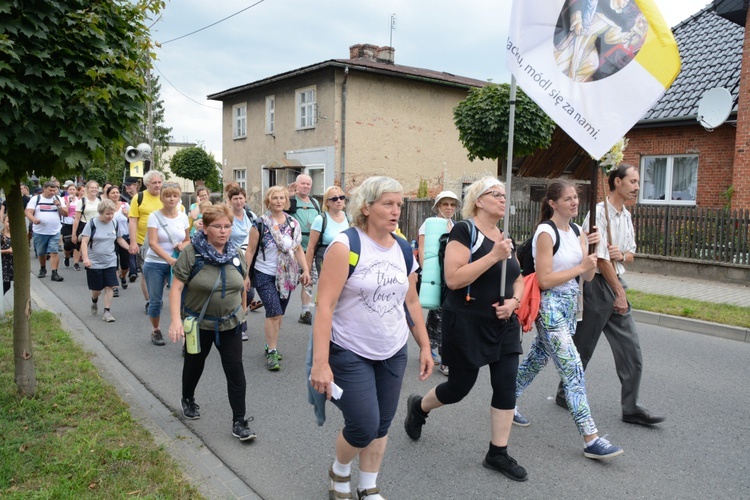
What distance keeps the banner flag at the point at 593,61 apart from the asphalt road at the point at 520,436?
6.69ft

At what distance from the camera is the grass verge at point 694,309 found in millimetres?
8203

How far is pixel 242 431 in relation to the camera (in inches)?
169

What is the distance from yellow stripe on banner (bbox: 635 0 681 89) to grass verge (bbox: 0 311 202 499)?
3.75 metres

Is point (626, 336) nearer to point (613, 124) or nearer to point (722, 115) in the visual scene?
point (613, 124)

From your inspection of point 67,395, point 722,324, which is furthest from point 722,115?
point 67,395

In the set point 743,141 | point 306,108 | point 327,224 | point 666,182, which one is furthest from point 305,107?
point 327,224

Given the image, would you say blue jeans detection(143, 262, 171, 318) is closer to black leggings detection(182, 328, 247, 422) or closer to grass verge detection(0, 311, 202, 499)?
grass verge detection(0, 311, 202, 499)

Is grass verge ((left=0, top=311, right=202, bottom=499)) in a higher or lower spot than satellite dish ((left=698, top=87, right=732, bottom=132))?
lower

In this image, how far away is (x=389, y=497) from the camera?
354 centimetres

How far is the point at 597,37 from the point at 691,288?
28.6ft

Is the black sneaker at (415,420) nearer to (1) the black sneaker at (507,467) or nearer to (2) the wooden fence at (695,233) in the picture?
(1) the black sneaker at (507,467)

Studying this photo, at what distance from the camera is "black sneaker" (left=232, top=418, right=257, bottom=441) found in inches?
168

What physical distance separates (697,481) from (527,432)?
115 centimetres

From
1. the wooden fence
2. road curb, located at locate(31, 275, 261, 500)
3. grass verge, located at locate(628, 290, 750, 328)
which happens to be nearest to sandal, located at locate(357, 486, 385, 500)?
road curb, located at locate(31, 275, 261, 500)
